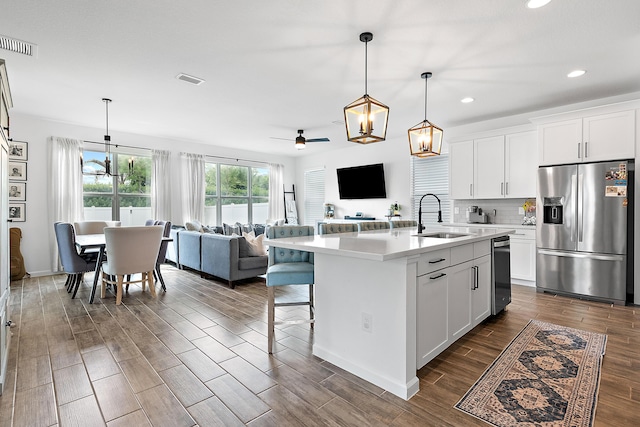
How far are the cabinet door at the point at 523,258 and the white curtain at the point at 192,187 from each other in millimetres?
6158

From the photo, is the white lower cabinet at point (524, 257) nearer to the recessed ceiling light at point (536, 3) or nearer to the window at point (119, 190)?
the recessed ceiling light at point (536, 3)

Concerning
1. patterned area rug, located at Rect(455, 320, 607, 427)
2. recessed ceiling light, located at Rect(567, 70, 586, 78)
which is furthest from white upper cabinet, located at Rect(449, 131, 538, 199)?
patterned area rug, located at Rect(455, 320, 607, 427)

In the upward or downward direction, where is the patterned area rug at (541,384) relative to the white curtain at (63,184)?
downward

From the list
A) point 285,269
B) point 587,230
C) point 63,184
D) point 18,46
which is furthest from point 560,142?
point 63,184

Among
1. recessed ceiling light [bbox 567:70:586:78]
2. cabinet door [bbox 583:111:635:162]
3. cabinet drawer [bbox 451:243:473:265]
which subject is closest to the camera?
cabinet drawer [bbox 451:243:473:265]

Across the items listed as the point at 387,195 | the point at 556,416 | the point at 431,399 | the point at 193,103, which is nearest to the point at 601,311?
the point at 556,416

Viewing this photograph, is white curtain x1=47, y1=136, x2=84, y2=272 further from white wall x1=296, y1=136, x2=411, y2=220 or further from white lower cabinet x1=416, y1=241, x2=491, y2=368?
white lower cabinet x1=416, y1=241, x2=491, y2=368

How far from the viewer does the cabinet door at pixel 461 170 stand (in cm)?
536

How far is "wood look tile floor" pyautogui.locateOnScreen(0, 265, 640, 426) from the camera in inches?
70.0

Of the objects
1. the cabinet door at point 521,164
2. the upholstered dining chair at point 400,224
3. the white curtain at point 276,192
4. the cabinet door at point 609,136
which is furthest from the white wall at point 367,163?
the cabinet door at point 609,136

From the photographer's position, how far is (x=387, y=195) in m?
7.04

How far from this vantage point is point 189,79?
11.9 feet

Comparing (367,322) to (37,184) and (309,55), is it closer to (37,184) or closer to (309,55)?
(309,55)

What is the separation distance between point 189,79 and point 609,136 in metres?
5.19
